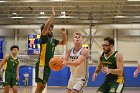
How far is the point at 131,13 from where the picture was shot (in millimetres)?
23234

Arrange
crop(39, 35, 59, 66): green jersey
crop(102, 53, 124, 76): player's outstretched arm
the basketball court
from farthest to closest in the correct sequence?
the basketball court → crop(39, 35, 59, 66): green jersey → crop(102, 53, 124, 76): player's outstretched arm

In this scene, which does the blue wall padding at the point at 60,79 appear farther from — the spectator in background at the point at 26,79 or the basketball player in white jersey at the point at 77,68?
the basketball player in white jersey at the point at 77,68

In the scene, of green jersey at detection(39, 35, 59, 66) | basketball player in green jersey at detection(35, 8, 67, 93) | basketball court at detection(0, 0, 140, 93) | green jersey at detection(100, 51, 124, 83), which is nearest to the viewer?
green jersey at detection(100, 51, 124, 83)

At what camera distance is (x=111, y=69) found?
5691 mm

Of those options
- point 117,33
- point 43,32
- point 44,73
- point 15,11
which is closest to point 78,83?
point 44,73

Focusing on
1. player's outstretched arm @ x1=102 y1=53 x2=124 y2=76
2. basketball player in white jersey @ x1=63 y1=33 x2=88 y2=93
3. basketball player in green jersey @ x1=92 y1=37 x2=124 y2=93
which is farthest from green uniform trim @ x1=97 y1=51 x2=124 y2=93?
basketball player in white jersey @ x1=63 y1=33 x2=88 y2=93

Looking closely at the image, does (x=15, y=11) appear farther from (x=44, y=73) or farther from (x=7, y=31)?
(x=44, y=73)

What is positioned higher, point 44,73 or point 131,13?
point 131,13

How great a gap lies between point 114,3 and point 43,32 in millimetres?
14423

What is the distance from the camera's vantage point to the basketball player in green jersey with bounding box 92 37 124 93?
5.68 metres

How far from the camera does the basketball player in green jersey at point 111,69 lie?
5.68 m

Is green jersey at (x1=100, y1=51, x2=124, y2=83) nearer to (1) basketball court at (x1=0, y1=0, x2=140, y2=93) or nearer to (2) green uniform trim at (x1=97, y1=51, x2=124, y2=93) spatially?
(2) green uniform trim at (x1=97, y1=51, x2=124, y2=93)

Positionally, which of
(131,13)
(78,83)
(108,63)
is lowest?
(78,83)

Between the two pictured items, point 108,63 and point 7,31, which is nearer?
point 108,63
